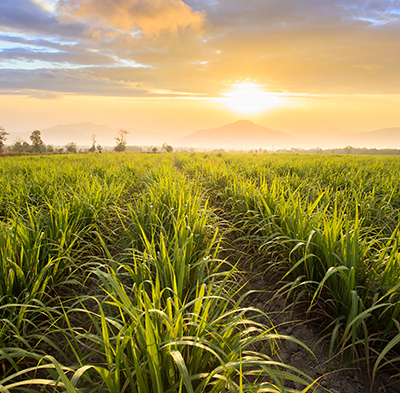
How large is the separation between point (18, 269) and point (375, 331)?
8.70 feet

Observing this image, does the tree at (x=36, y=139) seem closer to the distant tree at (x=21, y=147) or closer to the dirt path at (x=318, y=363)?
the distant tree at (x=21, y=147)

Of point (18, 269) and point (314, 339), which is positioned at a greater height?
point (18, 269)

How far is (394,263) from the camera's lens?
1.62m

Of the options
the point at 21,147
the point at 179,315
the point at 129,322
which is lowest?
the point at 129,322

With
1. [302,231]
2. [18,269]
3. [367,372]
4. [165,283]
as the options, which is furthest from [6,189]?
[367,372]

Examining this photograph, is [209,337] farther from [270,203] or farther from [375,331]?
[270,203]

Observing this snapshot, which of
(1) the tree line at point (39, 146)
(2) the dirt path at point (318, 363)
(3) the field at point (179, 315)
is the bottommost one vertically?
(2) the dirt path at point (318, 363)

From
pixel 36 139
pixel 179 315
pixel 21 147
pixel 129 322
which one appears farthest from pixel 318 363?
pixel 21 147

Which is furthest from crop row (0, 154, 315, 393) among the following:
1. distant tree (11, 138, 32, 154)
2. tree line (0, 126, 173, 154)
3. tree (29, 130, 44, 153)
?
distant tree (11, 138, 32, 154)

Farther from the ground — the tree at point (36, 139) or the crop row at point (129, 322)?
the tree at point (36, 139)

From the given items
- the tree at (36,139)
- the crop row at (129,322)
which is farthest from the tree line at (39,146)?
the crop row at (129,322)

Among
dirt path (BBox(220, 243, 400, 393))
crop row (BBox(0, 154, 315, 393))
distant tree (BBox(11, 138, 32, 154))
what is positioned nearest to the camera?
crop row (BBox(0, 154, 315, 393))

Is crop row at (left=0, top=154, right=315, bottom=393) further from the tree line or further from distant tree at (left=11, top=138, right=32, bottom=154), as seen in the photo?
distant tree at (left=11, top=138, right=32, bottom=154)

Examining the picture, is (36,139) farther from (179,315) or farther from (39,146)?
(179,315)
